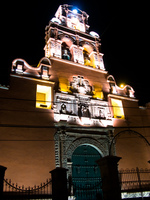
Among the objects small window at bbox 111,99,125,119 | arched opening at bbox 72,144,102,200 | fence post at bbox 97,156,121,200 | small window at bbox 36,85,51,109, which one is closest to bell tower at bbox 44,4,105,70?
small window at bbox 36,85,51,109

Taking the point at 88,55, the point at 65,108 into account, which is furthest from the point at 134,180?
the point at 88,55

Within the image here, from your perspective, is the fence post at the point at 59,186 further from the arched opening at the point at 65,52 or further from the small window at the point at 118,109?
the arched opening at the point at 65,52

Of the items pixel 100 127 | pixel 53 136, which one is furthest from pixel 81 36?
pixel 53 136

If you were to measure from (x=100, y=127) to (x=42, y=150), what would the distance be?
4.48 m

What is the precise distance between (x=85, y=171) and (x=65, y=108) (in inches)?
166

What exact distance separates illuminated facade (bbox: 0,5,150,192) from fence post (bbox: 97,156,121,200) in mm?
4411

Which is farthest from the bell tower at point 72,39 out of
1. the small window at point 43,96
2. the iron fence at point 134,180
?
the iron fence at point 134,180

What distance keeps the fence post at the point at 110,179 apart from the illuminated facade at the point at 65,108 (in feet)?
14.5

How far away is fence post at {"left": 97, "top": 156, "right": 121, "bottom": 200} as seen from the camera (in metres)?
7.00

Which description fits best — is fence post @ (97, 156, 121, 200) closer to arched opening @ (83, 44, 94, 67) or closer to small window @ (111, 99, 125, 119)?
small window @ (111, 99, 125, 119)

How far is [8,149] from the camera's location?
34.8ft

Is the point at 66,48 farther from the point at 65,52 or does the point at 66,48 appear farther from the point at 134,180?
the point at 134,180

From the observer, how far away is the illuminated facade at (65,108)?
11.4 metres

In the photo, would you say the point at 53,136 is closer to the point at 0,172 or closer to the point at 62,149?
the point at 62,149
